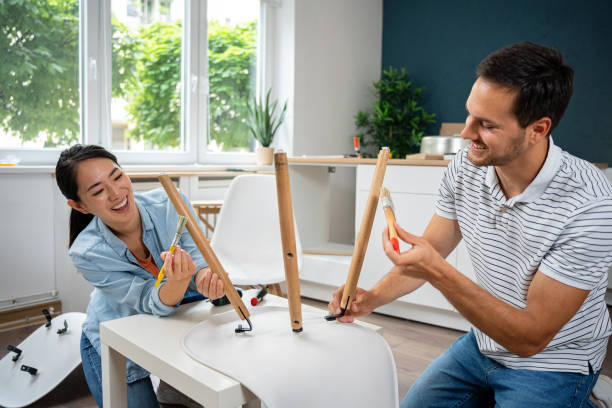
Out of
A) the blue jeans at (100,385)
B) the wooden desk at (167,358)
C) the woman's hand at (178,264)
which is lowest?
the blue jeans at (100,385)

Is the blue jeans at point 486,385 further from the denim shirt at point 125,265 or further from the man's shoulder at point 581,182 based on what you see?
the denim shirt at point 125,265

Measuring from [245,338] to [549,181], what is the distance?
74 centimetres

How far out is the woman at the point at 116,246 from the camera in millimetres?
1322

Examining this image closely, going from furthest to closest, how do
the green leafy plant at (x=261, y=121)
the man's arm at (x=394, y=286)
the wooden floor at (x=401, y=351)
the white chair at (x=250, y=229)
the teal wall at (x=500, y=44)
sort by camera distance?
the green leafy plant at (x=261, y=121)
the teal wall at (x=500, y=44)
the white chair at (x=250, y=229)
the wooden floor at (x=401, y=351)
the man's arm at (x=394, y=286)

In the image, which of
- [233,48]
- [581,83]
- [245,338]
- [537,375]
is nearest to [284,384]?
[245,338]

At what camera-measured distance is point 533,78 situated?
105cm

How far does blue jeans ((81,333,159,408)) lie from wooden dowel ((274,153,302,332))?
675 millimetres

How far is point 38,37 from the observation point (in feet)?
10.2

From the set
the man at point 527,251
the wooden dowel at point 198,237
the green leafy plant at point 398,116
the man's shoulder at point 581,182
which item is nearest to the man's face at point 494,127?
the man at point 527,251

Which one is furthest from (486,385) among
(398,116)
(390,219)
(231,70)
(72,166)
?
(398,116)

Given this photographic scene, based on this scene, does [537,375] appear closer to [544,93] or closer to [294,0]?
[544,93]

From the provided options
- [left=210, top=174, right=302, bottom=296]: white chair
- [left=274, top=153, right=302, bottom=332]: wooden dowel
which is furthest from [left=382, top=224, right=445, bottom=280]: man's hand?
[left=210, top=174, right=302, bottom=296]: white chair

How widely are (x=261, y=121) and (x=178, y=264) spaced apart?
3319mm

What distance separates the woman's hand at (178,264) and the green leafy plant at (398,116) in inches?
159
